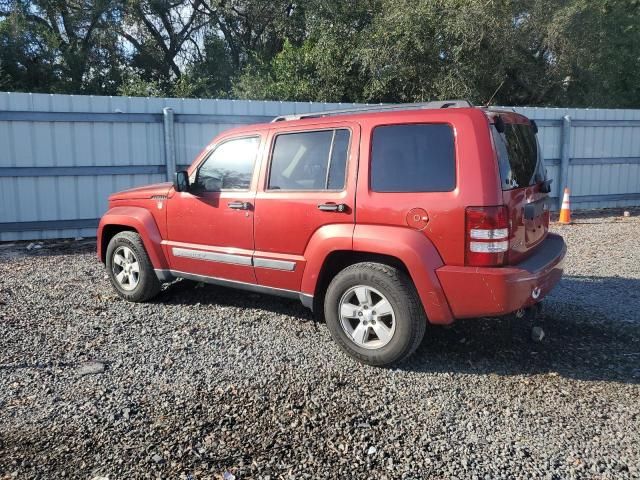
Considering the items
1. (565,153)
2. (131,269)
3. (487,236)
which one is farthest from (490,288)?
(565,153)

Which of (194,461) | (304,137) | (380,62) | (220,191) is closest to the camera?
(194,461)

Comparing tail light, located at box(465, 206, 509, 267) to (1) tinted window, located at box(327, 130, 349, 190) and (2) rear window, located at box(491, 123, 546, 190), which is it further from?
(1) tinted window, located at box(327, 130, 349, 190)

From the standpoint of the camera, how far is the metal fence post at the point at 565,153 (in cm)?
1212

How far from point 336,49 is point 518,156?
13.9 meters

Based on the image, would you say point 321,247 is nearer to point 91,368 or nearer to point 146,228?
point 91,368

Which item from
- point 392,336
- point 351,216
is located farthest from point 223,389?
point 351,216

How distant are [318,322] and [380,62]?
1250cm

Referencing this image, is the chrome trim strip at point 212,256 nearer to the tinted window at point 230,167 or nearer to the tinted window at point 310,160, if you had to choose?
the tinted window at point 230,167

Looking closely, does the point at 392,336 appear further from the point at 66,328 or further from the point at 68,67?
the point at 68,67

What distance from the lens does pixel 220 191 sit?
510cm

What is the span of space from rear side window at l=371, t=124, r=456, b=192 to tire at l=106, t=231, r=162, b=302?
2759 millimetres

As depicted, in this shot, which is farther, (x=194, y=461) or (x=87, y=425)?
(x=87, y=425)

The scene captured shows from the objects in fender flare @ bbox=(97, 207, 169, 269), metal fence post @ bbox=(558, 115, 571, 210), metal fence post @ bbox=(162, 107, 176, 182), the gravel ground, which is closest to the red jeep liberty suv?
fender flare @ bbox=(97, 207, 169, 269)

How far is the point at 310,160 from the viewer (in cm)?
463
